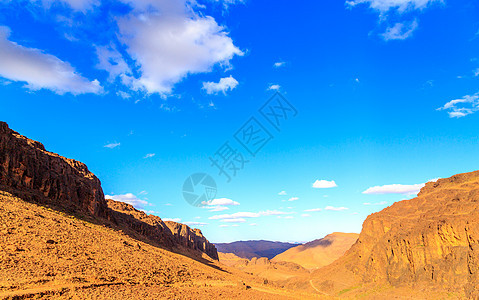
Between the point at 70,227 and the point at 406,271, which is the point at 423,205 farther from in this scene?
the point at 70,227

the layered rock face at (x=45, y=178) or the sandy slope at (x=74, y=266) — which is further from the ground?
the layered rock face at (x=45, y=178)

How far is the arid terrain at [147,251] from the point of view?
17734 mm

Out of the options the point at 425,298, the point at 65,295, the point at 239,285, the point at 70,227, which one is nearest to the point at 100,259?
the point at 70,227

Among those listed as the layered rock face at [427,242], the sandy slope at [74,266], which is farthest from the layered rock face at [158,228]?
the layered rock face at [427,242]

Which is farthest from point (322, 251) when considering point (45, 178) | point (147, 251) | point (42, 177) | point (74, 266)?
point (74, 266)

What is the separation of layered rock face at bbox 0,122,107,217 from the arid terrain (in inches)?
6.0

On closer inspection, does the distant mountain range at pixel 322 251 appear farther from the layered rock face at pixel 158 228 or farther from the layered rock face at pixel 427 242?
the layered rock face at pixel 427 242

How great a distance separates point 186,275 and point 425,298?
35094 millimetres

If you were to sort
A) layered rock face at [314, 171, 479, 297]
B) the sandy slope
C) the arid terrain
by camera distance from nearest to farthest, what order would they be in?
the sandy slope
the arid terrain
layered rock face at [314, 171, 479, 297]

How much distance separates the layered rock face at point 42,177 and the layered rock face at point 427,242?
5496cm

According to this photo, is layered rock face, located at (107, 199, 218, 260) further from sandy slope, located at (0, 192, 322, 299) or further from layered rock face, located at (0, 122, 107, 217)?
sandy slope, located at (0, 192, 322, 299)

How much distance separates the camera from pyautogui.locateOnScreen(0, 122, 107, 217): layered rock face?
31.6 metres

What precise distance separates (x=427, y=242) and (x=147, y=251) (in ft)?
145

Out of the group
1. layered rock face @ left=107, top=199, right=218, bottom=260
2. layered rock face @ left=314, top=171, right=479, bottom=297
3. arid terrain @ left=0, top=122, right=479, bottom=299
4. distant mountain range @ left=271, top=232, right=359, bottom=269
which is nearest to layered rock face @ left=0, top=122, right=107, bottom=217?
arid terrain @ left=0, top=122, right=479, bottom=299
